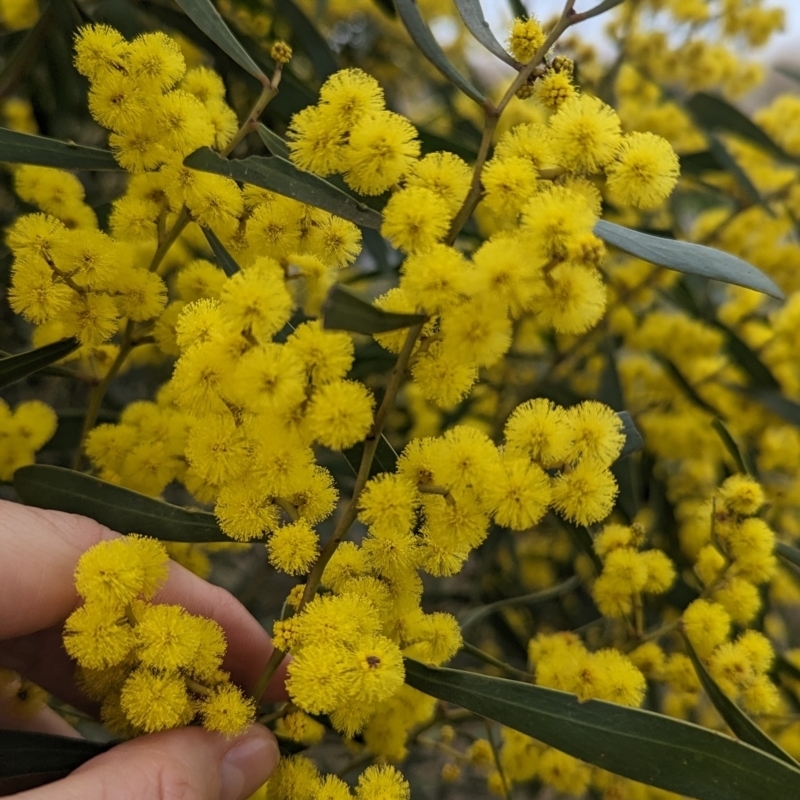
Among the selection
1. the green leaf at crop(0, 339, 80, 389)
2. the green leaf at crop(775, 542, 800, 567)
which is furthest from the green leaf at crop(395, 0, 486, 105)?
the green leaf at crop(775, 542, 800, 567)

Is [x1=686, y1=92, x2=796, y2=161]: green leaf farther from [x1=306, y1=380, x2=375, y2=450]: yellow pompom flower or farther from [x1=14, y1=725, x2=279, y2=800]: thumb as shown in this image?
[x1=14, y1=725, x2=279, y2=800]: thumb

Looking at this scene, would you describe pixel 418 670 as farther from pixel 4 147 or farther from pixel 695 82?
pixel 695 82

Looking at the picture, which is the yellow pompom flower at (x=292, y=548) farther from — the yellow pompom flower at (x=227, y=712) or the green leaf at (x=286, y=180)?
the green leaf at (x=286, y=180)

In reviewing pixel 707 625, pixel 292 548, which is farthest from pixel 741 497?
pixel 292 548

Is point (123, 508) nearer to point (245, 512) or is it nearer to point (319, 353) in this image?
point (245, 512)

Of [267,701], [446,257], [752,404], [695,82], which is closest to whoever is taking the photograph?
[446,257]

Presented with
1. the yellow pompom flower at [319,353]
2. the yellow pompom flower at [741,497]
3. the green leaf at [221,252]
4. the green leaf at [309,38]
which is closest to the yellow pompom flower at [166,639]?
the yellow pompom flower at [319,353]

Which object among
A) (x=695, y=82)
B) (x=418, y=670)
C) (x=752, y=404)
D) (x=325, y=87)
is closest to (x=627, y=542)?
(x=418, y=670)
